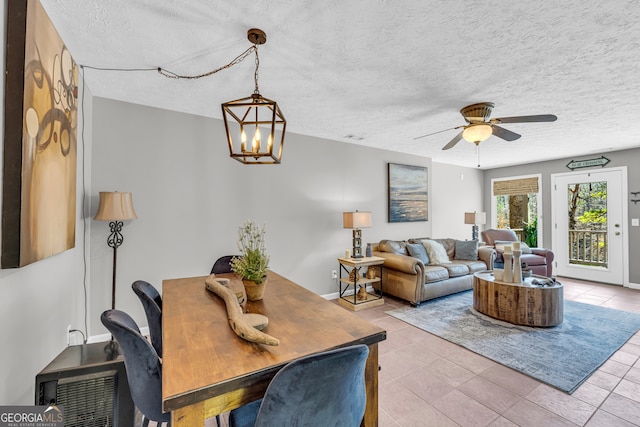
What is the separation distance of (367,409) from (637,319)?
4223 mm

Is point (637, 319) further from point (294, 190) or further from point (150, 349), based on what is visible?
point (150, 349)

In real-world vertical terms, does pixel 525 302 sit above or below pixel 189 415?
below

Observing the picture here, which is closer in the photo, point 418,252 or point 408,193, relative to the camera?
point 418,252

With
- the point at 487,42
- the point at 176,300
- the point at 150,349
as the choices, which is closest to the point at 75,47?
the point at 176,300

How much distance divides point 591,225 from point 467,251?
2.68m

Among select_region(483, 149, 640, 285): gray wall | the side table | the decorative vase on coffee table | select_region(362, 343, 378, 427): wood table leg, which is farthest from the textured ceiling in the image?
select_region(483, 149, 640, 285): gray wall

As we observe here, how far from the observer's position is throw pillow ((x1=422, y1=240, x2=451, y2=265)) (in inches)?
180

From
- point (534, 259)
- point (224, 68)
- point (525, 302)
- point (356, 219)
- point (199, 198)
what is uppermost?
point (224, 68)

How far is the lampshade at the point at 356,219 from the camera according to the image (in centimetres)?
390

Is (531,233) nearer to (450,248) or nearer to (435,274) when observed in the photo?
(450,248)

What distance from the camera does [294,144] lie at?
388cm

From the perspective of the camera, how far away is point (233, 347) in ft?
3.61

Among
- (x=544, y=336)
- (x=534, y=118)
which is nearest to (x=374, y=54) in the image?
(x=534, y=118)

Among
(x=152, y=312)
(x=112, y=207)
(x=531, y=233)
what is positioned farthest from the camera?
(x=531, y=233)
